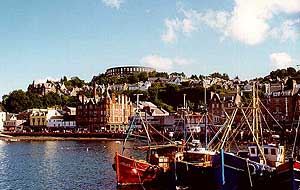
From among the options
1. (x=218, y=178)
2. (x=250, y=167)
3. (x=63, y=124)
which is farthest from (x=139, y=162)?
(x=63, y=124)

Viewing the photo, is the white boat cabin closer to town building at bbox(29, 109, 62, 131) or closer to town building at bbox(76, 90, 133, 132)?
town building at bbox(76, 90, 133, 132)

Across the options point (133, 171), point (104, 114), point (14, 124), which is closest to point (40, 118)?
point (14, 124)

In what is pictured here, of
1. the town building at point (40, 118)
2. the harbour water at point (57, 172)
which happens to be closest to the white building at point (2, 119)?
the town building at point (40, 118)

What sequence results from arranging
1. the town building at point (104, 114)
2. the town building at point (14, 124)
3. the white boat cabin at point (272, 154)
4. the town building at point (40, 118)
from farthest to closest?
the town building at point (14, 124)
the town building at point (40, 118)
the town building at point (104, 114)
the white boat cabin at point (272, 154)

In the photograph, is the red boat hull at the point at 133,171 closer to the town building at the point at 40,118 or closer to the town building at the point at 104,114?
the town building at the point at 104,114

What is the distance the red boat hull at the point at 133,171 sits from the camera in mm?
43344

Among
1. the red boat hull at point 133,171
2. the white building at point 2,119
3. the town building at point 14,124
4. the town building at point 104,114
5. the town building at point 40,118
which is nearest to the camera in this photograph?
the red boat hull at point 133,171

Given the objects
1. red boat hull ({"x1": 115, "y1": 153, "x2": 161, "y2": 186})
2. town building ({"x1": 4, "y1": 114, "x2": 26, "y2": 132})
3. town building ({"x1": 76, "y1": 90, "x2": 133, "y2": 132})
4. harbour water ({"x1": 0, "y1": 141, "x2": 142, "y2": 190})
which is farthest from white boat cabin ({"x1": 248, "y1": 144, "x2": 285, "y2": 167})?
town building ({"x1": 4, "y1": 114, "x2": 26, "y2": 132})

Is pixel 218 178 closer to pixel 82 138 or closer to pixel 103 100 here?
pixel 82 138

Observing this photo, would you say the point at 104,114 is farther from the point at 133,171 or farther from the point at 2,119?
the point at 133,171

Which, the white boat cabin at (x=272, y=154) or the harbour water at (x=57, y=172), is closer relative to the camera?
the white boat cabin at (x=272, y=154)

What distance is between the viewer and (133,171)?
4338 cm

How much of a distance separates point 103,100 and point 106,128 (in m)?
9.66

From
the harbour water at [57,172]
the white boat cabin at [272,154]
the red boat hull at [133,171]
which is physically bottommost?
the harbour water at [57,172]
